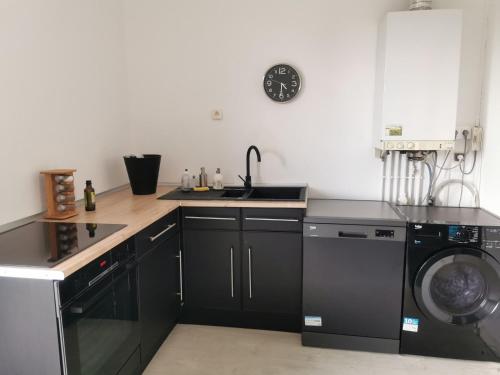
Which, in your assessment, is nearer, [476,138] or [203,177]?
[476,138]

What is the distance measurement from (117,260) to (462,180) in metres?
2.42

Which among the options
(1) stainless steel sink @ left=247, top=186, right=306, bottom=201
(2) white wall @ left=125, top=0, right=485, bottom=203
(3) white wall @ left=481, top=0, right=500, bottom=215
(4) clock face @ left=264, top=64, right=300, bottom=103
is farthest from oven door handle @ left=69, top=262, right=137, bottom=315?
(3) white wall @ left=481, top=0, right=500, bottom=215

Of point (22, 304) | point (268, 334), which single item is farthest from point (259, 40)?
point (22, 304)

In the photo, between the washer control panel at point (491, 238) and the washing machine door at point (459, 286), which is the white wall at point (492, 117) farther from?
the washing machine door at point (459, 286)

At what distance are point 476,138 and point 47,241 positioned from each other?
271 centimetres

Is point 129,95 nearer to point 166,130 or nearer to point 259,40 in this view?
point 166,130

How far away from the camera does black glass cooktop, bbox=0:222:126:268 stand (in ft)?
5.07

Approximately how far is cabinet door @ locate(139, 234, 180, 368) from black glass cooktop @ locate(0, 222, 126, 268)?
341mm

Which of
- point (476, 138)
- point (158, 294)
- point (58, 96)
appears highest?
point (58, 96)

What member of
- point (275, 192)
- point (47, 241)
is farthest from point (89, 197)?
point (275, 192)

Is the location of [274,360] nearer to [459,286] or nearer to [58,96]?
[459,286]

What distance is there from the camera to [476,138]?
2.73 metres

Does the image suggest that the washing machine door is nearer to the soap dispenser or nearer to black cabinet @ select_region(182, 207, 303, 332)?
black cabinet @ select_region(182, 207, 303, 332)

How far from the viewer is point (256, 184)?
3.17 meters
